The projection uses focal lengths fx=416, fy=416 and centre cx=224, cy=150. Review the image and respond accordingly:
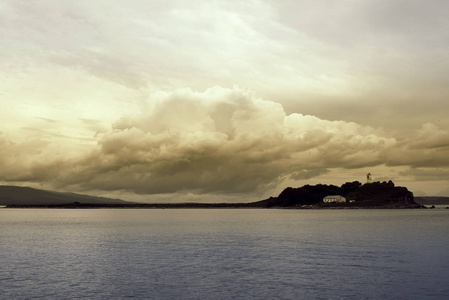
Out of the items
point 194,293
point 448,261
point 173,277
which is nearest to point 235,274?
point 173,277

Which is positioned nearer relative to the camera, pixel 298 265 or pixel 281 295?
pixel 281 295

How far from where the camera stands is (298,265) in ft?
191

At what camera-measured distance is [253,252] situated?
74125 millimetres

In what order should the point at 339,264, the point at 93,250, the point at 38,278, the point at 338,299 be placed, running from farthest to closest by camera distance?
the point at 93,250, the point at 339,264, the point at 38,278, the point at 338,299

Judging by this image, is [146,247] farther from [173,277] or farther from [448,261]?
[448,261]

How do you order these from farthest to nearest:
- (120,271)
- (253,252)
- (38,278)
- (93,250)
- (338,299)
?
(93,250) → (253,252) → (120,271) → (38,278) → (338,299)

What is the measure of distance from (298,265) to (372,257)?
653 inches

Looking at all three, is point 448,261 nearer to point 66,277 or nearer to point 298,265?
A: point 298,265

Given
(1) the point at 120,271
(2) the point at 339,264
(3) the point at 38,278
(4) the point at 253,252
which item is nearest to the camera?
(3) the point at 38,278

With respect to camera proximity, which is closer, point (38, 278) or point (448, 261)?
point (38, 278)

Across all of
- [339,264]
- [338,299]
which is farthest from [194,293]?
[339,264]

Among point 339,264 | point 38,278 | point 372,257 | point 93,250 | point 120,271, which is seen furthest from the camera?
point 93,250

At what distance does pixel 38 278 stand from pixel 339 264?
40002 millimetres

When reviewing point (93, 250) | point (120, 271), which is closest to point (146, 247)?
point (93, 250)
